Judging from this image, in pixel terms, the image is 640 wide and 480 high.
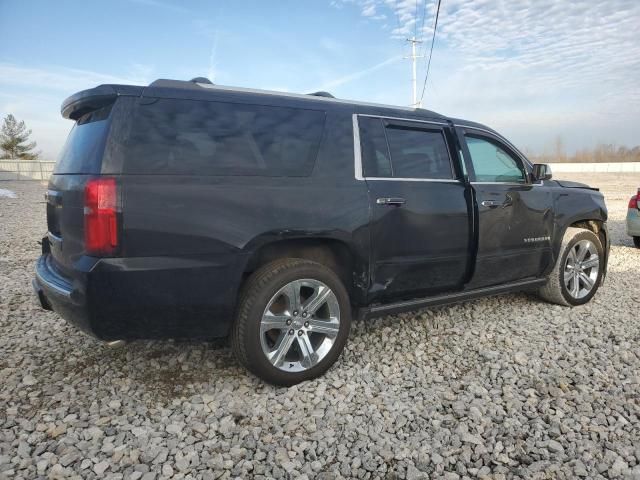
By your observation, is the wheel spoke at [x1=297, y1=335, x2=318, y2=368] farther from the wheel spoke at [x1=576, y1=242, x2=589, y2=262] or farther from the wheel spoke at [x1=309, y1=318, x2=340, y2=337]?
the wheel spoke at [x1=576, y1=242, x2=589, y2=262]

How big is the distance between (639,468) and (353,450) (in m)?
1.38

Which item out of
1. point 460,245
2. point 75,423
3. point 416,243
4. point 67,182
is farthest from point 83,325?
point 460,245

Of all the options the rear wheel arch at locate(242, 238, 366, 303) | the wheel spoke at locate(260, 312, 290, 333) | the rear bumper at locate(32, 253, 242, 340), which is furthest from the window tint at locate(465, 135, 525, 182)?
the rear bumper at locate(32, 253, 242, 340)

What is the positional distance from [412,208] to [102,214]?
2.07 meters

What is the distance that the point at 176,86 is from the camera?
2.81 metres

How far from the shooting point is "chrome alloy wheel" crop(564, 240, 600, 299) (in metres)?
4.80

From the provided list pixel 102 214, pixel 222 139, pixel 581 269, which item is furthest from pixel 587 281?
pixel 102 214

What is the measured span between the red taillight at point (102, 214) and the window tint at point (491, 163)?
9.32 feet

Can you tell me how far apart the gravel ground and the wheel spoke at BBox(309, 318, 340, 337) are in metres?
0.33

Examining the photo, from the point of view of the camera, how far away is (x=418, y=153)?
3.69 m

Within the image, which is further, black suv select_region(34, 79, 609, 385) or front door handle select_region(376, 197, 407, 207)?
front door handle select_region(376, 197, 407, 207)

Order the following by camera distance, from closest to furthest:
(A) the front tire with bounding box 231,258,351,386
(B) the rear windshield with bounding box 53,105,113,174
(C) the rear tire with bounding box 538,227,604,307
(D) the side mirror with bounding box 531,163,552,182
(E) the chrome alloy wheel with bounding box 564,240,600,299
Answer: (B) the rear windshield with bounding box 53,105,113,174
(A) the front tire with bounding box 231,258,351,386
(D) the side mirror with bounding box 531,163,552,182
(C) the rear tire with bounding box 538,227,604,307
(E) the chrome alloy wheel with bounding box 564,240,600,299

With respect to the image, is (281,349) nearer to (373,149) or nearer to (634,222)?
(373,149)

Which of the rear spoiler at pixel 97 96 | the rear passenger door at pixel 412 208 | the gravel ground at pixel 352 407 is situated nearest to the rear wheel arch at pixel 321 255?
the rear passenger door at pixel 412 208
